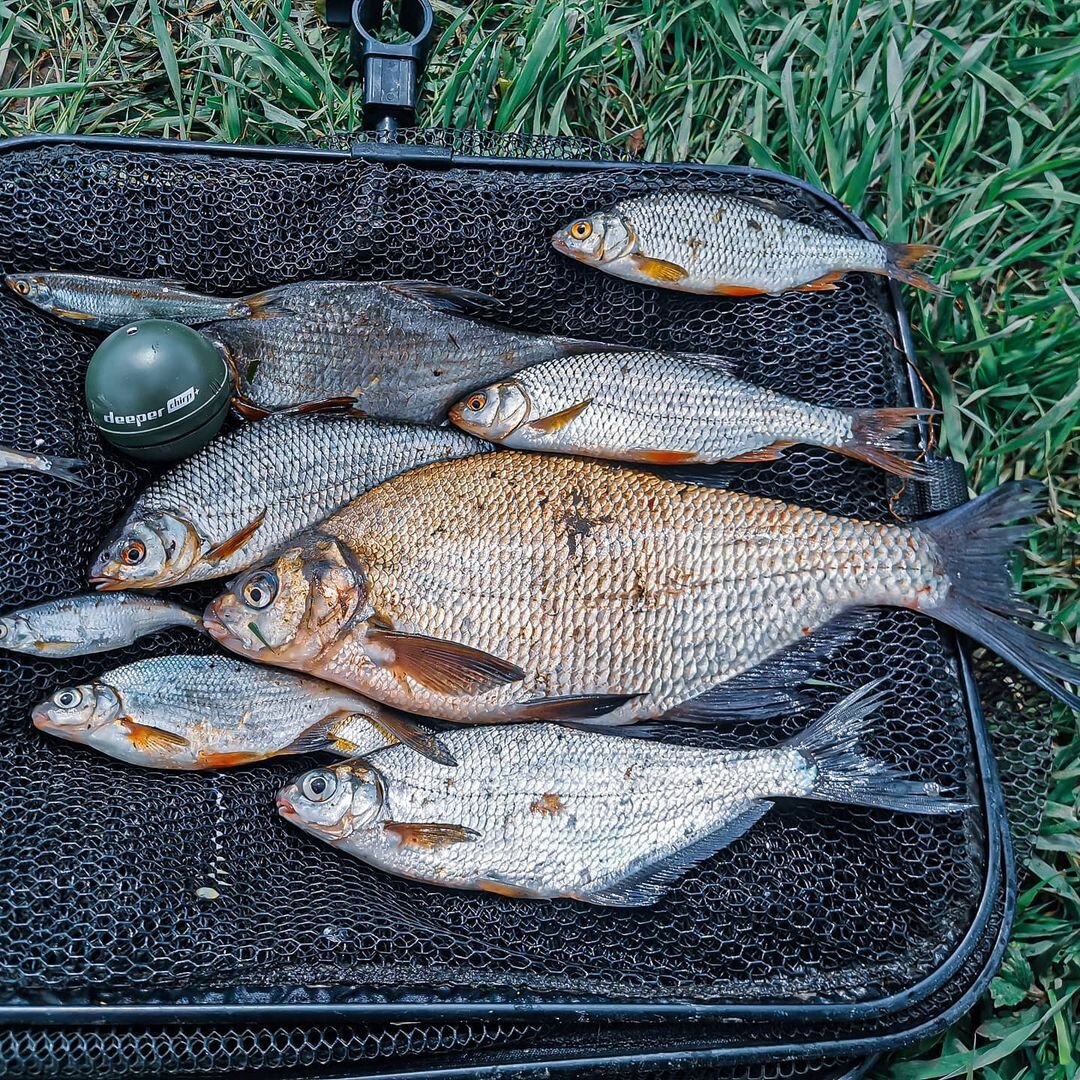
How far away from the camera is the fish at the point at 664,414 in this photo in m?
2.44

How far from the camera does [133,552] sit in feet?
7.50

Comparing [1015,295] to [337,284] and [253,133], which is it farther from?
[253,133]

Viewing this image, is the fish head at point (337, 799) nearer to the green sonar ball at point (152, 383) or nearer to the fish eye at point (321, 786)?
the fish eye at point (321, 786)

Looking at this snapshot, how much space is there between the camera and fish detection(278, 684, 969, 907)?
218cm

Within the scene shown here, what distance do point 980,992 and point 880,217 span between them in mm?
2078

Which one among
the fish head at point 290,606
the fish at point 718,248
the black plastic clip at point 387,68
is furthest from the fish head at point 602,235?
the fish head at point 290,606

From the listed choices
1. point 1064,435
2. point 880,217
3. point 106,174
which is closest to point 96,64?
point 106,174

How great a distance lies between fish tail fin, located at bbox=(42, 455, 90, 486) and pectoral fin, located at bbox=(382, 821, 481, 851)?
42.1 inches

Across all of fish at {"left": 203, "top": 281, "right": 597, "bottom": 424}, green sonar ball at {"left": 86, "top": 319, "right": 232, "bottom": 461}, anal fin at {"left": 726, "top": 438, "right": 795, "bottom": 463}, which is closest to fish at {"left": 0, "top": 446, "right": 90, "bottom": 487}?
green sonar ball at {"left": 86, "top": 319, "right": 232, "bottom": 461}

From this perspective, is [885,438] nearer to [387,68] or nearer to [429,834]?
[429,834]

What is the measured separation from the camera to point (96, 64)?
2.96m

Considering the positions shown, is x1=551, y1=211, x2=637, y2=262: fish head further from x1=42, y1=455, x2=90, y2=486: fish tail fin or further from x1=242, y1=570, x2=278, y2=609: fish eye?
x1=42, y1=455, x2=90, y2=486: fish tail fin

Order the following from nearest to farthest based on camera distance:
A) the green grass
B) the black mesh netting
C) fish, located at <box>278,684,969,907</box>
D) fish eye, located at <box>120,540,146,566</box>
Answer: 1. the black mesh netting
2. fish, located at <box>278,684,969,907</box>
3. fish eye, located at <box>120,540,146,566</box>
4. the green grass

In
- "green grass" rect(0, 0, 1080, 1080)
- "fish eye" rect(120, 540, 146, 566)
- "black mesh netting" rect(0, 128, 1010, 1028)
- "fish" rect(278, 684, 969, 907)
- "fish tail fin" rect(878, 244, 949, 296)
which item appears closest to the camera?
"black mesh netting" rect(0, 128, 1010, 1028)
